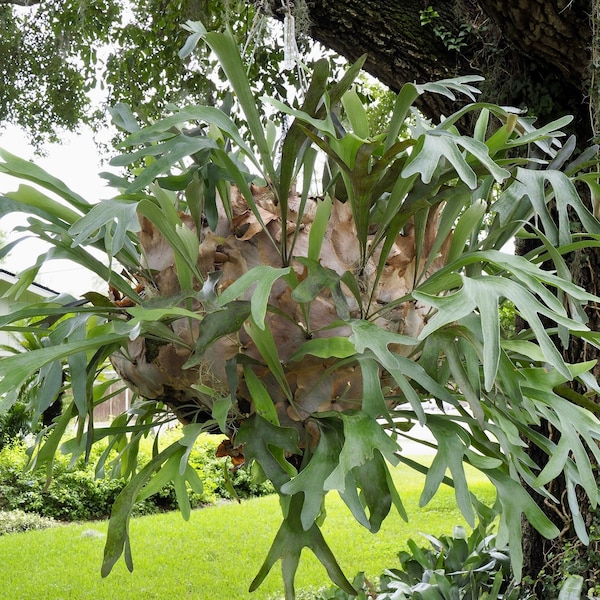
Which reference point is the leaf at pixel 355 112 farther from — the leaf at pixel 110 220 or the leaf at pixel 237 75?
the leaf at pixel 110 220

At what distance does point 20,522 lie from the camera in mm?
4762

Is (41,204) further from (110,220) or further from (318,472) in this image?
(318,472)

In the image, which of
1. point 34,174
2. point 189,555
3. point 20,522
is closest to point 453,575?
point 34,174

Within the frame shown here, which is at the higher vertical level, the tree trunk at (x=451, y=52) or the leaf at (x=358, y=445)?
the tree trunk at (x=451, y=52)

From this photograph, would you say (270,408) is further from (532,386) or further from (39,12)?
(39,12)

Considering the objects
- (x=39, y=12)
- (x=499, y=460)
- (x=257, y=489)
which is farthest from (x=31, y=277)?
(x=257, y=489)

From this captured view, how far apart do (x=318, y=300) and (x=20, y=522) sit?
4.75m

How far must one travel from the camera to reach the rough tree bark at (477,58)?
1596mm

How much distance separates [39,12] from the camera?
133 inches

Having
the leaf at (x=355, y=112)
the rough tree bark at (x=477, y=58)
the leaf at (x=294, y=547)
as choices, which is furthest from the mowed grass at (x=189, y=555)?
the leaf at (x=355, y=112)

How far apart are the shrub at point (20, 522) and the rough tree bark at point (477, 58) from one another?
3.95m

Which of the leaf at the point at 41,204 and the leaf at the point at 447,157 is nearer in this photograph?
the leaf at the point at 447,157

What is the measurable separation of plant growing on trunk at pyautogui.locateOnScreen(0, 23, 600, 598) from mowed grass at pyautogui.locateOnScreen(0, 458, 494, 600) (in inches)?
116

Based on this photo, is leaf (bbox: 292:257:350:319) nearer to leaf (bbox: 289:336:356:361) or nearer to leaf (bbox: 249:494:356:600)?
leaf (bbox: 289:336:356:361)
